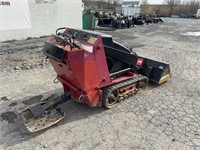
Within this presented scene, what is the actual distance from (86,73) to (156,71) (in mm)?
2472

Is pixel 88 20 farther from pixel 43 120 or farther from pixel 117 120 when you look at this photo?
pixel 43 120

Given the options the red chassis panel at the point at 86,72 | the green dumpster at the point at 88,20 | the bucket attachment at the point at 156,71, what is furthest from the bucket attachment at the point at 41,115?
the green dumpster at the point at 88,20

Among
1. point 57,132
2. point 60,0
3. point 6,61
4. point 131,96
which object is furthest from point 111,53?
point 60,0

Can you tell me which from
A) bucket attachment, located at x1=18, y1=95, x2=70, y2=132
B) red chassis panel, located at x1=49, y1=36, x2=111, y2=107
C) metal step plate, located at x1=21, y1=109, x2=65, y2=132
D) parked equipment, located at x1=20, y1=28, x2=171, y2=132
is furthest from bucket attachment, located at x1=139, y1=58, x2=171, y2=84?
metal step plate, located at x1=21, y1=109, x2=65, y2=132

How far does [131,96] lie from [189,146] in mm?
1717

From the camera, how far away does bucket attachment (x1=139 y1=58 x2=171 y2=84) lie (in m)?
4.84

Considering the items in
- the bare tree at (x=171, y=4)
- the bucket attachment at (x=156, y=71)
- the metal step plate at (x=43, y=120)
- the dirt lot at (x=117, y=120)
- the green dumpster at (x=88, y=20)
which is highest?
the bare tree at (x=171, y=4)

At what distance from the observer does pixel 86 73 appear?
123 inches

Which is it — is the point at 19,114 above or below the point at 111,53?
below

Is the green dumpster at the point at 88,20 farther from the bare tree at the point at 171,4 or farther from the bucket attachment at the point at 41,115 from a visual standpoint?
the bare tree at the point at 171,4

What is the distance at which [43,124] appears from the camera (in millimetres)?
3113

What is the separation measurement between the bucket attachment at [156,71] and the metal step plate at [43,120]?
261 centimetres

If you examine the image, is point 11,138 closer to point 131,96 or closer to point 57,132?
point 57,132

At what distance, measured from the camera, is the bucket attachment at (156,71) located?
4.84 meters
